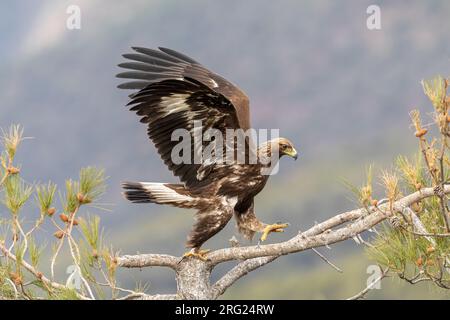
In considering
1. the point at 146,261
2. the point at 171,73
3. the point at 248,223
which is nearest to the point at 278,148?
the point at 248,223

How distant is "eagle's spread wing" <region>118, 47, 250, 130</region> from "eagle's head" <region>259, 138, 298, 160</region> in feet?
0.94

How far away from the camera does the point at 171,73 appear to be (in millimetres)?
5441

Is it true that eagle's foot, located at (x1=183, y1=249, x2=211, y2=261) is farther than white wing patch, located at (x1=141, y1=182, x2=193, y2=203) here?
No

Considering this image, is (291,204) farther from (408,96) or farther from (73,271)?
(73,271)

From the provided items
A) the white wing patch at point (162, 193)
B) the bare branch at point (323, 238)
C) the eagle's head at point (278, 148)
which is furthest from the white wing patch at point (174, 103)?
the bare branch at point (323, 238)

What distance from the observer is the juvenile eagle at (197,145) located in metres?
5.17

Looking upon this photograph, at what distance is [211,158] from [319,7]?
4410 inches

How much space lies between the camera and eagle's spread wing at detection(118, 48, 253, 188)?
515cm

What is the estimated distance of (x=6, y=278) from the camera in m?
4.29

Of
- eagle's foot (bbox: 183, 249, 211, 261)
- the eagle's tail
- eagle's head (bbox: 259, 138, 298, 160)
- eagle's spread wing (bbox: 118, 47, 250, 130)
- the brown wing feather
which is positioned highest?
eagle's spread wing (bbox: 118, 47, 250, 130)

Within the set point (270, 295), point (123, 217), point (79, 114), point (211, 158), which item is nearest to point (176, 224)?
point (123, 217)

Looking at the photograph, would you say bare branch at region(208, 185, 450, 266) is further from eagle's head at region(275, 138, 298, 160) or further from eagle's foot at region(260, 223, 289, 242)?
eagle's head at region(275, 138, 298, 160)

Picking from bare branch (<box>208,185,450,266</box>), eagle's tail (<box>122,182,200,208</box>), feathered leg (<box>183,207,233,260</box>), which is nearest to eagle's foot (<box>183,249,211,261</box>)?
feathered leg (<box>183,207,233,260</box>)

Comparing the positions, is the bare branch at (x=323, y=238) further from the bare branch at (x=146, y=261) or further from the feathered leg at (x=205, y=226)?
the bare branch at (x=146, y=261)
